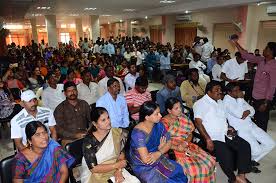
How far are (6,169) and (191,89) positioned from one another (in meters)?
2.82

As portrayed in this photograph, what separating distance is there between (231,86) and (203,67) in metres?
3.62

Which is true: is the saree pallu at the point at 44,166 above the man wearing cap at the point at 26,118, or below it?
below

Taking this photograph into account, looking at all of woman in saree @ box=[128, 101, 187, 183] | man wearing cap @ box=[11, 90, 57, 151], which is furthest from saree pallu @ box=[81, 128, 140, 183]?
man wearing cap @ box=[11, 90, 57, 151]

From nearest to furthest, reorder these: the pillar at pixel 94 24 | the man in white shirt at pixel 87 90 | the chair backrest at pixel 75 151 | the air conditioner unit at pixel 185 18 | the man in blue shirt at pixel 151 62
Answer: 1. the chair backrest at pixel 75 151
2. the man in white shirt at pixel 87 90
3. the man in blue shirt at pixel 151 62
4. the air conditioner unit at pixel 185 18
5. the pillar at pixel 94 24

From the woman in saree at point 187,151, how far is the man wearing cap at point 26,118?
3.92ft

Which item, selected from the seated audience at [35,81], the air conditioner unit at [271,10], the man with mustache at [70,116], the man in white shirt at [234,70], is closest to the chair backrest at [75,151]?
the man with mustache at [70,116]

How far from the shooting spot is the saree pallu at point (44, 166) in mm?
1873

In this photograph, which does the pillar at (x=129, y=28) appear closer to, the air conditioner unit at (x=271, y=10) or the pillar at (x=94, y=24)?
the pillar at (x=94, y=24)

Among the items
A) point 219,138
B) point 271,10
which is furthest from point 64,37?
point 219,138

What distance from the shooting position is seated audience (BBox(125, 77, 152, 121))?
3.58 m

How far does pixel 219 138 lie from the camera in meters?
2.82

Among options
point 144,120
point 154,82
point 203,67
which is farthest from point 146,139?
point 154,82

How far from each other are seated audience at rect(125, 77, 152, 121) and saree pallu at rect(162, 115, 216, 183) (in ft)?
3.08

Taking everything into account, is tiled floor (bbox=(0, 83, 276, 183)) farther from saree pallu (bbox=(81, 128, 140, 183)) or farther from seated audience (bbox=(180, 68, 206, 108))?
saree pallu (bbox=(81, 128, 140, 183))
